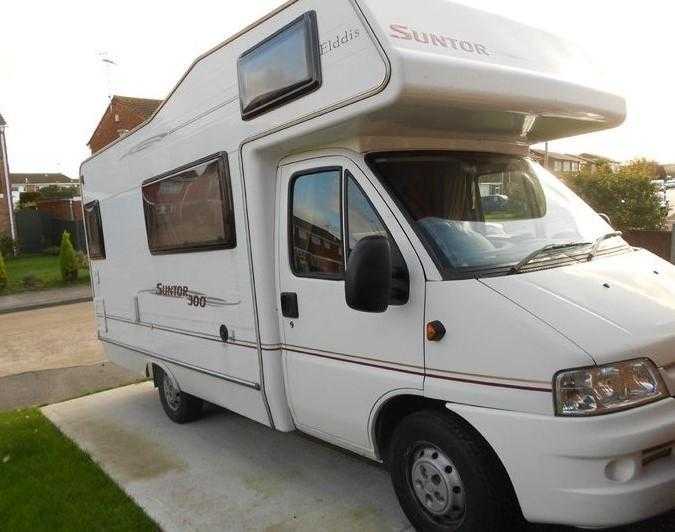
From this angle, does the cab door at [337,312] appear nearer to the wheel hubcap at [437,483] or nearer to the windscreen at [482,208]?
the windscreen at [482,208]

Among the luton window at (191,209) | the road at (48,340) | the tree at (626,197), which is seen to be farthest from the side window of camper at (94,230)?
the tree at (626,197)

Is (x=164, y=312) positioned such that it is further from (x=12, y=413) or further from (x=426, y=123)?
(x=426, y=123)

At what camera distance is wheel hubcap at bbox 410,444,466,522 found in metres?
3.07

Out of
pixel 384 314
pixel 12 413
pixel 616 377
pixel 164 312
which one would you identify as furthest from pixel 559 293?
pixel 12 413

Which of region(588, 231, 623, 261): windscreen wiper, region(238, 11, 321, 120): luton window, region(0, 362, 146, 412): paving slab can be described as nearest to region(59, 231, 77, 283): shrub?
region(0, 362, 146, 412): paving slab

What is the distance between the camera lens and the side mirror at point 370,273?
9.68ft

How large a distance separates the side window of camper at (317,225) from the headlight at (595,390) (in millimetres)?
1441

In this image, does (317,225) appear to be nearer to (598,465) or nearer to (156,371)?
→ (598,465)

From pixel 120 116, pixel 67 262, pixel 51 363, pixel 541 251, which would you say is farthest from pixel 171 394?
pixel 120 116

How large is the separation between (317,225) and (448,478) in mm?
1657

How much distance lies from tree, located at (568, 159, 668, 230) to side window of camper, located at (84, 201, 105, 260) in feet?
35.8

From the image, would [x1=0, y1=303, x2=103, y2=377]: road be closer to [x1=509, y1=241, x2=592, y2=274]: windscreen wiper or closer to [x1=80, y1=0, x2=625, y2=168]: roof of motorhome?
[x1=80, y1=0, x2=625, y2=168]: roof of motorhome

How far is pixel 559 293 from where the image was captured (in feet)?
9.19

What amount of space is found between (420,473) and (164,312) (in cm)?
319
